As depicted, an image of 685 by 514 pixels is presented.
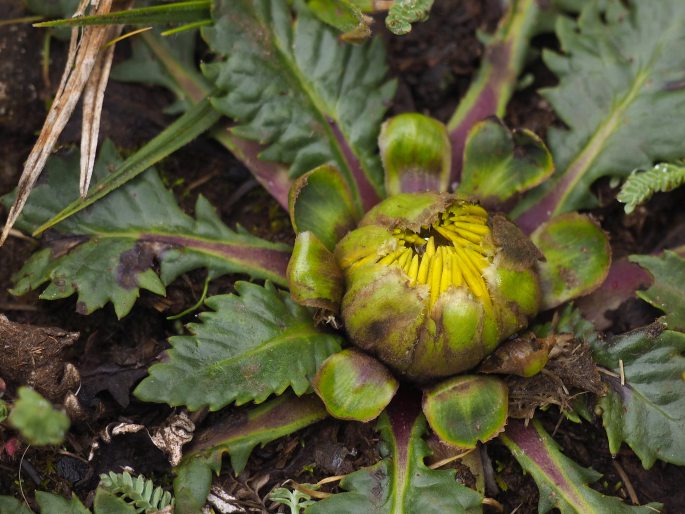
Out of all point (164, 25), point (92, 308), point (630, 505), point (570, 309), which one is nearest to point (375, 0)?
point (164, 25)

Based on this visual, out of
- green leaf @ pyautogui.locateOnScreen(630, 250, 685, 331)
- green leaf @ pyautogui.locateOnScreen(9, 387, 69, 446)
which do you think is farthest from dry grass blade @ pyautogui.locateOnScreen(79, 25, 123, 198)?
green leaf @ pyautogui.locateOnScreen(630, 250, 685, 331)

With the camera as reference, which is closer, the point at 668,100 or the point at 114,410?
the point at 114,410

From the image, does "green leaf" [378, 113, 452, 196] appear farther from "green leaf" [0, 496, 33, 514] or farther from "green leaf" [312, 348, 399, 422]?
"green leaf" [0, 496, 33, 514]

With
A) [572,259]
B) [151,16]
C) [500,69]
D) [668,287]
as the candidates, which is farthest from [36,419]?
[500,69]

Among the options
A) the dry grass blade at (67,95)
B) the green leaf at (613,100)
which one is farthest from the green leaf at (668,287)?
the dry grass blade at (67,95)

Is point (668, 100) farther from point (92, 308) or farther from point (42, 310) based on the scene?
point (42, 310)

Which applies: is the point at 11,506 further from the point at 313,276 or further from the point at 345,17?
the point at 345,17

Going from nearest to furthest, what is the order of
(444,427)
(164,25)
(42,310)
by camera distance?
(444,427) → (42,310) → (164,25)
